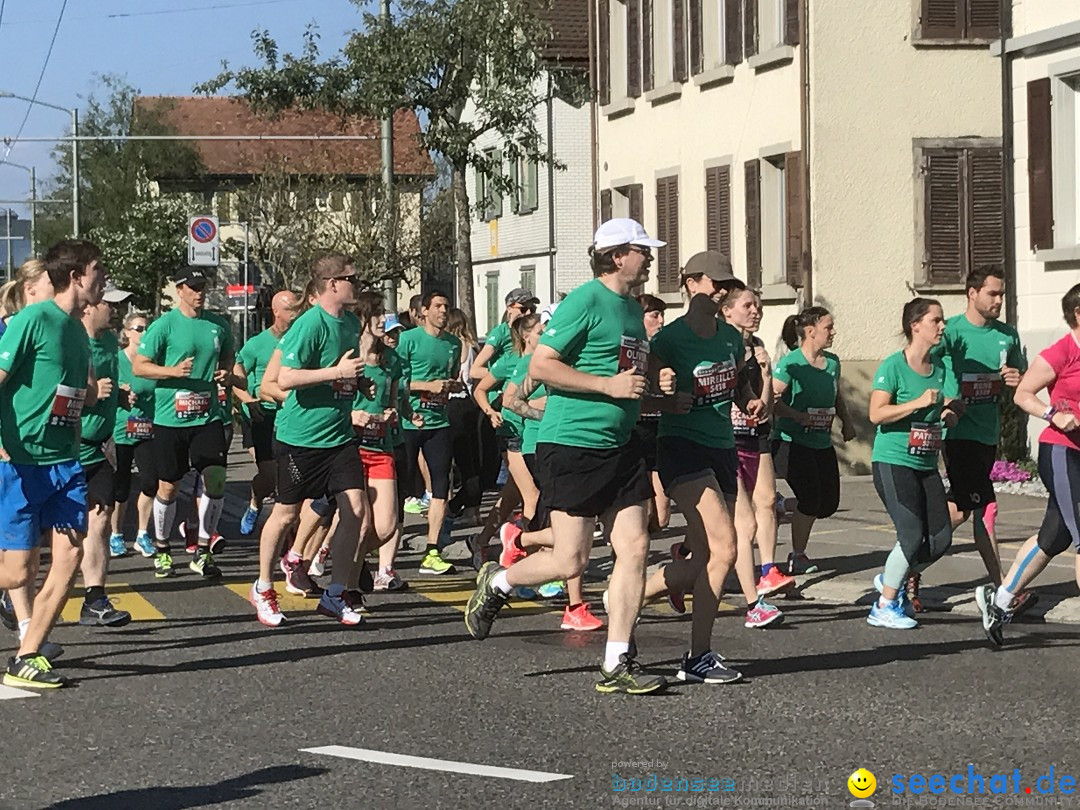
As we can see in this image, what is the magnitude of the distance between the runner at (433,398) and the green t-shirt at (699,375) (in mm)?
5160

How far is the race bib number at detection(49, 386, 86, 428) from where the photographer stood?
32.0 ft

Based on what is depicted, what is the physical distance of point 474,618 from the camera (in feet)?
31.4

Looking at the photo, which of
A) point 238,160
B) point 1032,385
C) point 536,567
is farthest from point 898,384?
point 238,160

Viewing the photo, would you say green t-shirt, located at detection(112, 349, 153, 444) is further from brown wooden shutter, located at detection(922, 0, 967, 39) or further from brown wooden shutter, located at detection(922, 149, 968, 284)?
brown wooden shutter, located at detection(922, 0, 967, 39)

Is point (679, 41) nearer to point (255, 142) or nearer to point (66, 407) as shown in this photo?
point (66, 407)

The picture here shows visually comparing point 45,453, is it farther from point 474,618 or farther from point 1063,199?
point 1063,199

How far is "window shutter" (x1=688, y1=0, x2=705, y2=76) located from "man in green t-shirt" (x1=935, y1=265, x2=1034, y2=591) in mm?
17370

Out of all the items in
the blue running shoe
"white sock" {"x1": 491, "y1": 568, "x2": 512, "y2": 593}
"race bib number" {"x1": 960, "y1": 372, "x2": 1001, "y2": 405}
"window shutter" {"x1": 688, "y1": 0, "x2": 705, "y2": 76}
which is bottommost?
the blue running shoe

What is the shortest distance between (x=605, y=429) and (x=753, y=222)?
1849cm

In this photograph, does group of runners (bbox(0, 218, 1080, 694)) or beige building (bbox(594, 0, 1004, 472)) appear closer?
group of runners (bbox(0, 218, 1080, 694))

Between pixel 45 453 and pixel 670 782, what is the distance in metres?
4.09

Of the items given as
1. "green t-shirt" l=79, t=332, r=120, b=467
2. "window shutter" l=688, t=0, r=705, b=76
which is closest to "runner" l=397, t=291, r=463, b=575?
"green t-shirt" l=79, t=332, r=120, b=467

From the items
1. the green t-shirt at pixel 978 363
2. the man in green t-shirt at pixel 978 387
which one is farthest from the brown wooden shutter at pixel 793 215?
the green t-shirt at pixel 978 363

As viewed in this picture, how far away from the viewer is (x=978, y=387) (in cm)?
1166
